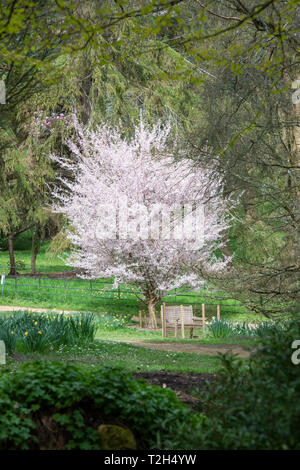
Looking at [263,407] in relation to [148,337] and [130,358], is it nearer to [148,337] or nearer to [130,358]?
[130,358]

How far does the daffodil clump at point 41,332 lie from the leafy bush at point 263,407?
4.76 metres

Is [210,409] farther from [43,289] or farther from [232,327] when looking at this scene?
[43,289]

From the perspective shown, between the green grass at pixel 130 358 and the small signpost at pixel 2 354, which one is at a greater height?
the small signpost at pixel 2 354

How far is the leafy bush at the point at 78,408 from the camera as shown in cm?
350

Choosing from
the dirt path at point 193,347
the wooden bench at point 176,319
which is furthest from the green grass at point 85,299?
the dirt path at point 193,347

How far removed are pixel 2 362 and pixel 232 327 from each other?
20.1 feet

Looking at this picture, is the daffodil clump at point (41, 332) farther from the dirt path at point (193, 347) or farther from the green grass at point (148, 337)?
the green grass at point (148, 337)

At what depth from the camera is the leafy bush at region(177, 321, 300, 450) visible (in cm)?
279

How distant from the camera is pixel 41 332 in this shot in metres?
7.90

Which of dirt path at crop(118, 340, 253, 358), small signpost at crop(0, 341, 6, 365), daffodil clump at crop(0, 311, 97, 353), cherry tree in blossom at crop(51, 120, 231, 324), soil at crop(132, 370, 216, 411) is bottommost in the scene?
dirt path at crop(118, 340, 253, 358)

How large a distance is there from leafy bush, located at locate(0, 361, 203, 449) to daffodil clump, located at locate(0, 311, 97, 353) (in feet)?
12.8

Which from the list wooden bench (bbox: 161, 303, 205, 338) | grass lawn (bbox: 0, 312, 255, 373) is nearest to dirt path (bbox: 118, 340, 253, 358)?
grass lawn (bbox: 0, 312, 255, 373)

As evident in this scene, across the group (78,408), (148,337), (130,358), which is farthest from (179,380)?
(148,337)

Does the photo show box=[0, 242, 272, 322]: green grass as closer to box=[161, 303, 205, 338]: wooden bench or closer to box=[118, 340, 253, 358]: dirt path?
box=[161, 303, 205, 338]: wooden bench
